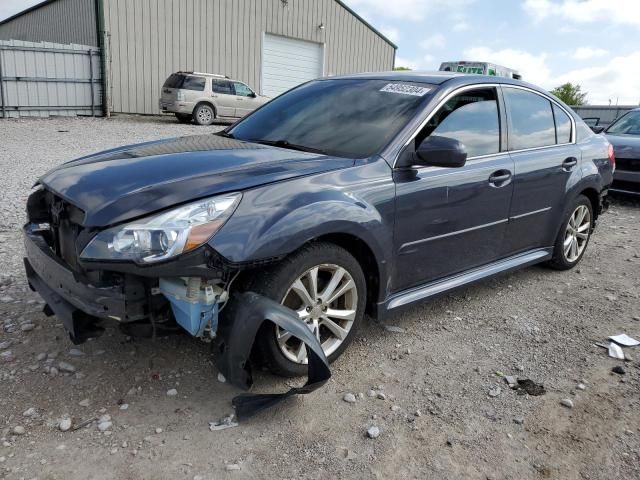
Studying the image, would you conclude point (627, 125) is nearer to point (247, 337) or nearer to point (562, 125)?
point (562, 125)

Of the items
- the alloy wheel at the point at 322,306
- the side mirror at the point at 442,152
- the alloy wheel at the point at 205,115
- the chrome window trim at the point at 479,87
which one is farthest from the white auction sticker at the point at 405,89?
the alloy wheel at the point at 205,115

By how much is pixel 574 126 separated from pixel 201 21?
17.1 metres

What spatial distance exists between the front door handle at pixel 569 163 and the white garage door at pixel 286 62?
58.8 ft

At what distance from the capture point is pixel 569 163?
14.9 feet

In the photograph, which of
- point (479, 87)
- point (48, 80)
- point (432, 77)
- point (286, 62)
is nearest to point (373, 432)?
point (432, 77)

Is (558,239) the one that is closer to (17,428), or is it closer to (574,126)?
(574,126)

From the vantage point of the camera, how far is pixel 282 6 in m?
21.1

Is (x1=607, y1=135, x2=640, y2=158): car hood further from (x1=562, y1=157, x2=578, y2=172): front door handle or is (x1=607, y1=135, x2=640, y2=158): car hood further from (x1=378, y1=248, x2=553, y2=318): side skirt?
(x1=378, y1=248, x2=553, y2=318): side skirt

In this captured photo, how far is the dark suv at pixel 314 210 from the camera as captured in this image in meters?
2.44

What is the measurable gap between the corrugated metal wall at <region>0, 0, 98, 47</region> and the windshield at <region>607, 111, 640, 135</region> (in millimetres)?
15403

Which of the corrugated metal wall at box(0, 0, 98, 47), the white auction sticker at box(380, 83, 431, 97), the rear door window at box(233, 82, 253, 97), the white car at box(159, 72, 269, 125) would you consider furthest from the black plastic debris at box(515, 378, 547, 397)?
the corrugated metal wall at box(0, 0, 98, 47)

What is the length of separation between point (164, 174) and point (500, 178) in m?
2.30

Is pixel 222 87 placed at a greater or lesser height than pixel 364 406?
greater

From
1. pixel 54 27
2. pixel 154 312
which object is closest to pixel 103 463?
pixel 154 312
